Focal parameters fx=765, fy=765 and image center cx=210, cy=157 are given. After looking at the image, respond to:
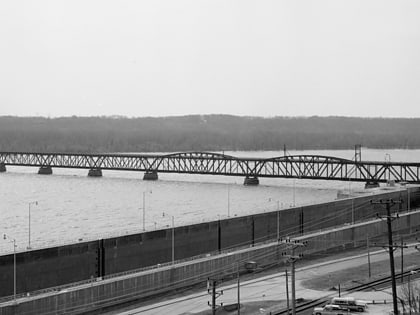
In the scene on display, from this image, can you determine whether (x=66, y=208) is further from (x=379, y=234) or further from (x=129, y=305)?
(x=129, y=305)

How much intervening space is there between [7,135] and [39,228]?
412ft

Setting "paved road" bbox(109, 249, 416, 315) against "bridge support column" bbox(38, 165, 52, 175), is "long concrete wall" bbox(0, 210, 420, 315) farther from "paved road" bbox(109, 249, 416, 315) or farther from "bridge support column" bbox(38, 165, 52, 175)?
"bridge support column" bbox(38, 165, 52, 175)

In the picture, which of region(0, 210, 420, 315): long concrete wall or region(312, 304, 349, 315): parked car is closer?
region(312, 304, 349, 315): parked car

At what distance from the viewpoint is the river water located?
48003 mm

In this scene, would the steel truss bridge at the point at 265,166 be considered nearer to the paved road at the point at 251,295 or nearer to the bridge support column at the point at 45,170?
the bridge support column at the point at 45,170

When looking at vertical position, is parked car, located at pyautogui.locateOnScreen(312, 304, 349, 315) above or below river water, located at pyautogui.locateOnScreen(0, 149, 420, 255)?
below

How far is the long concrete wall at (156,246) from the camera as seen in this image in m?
31.7

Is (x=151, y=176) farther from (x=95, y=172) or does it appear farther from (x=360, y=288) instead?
(x=360, y=288)

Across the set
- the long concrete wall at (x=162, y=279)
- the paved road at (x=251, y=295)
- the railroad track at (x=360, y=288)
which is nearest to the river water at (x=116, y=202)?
the long concrete wall at (x=162, y=279)

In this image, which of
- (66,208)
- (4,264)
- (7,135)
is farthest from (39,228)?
(7,135)

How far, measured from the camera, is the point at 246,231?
149ft

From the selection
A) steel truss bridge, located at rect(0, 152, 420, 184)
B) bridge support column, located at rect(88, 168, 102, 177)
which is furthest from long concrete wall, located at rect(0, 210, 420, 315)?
bridge support column, located at rect(88, 168, 102, 177)

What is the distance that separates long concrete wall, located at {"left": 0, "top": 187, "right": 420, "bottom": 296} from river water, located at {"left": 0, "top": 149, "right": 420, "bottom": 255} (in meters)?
3.43

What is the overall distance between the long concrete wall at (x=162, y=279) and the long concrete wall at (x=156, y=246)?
454 centimetres
